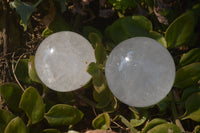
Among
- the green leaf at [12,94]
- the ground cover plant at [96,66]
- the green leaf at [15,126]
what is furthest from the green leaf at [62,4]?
the green leaf at [15,126]

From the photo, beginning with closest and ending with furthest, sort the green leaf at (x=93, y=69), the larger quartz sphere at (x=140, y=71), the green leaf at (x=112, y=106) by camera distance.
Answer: the larger quartz sphere at (x=140, y=71)
the green leaf at (x=93, y=69)
the green leaf at (x=112, y=106)

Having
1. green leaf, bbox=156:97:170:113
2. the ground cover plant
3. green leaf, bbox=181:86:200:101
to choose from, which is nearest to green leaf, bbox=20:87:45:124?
the ground cover plant

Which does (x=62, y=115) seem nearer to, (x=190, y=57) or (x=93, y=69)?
(x=93, y=69)

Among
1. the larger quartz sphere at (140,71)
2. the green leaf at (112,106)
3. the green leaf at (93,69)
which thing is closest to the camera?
the larger quartz sphere at (140,71)


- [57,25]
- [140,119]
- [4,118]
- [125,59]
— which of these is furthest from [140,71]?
[4,118]

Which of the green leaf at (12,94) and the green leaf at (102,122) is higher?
the green leaf at (12,94)

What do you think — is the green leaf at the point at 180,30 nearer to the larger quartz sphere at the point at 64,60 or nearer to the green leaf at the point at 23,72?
the larger quartz sphere at the point at 64,60

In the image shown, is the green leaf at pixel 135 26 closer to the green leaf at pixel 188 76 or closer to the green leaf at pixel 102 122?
the green leaf at pixel 188 76

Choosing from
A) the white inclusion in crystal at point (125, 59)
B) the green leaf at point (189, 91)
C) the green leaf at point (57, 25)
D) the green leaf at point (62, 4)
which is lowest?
the green leaf at point (189, 91)

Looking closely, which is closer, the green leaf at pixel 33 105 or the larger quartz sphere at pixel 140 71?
the larger quartz sphere at pixel 140 71
